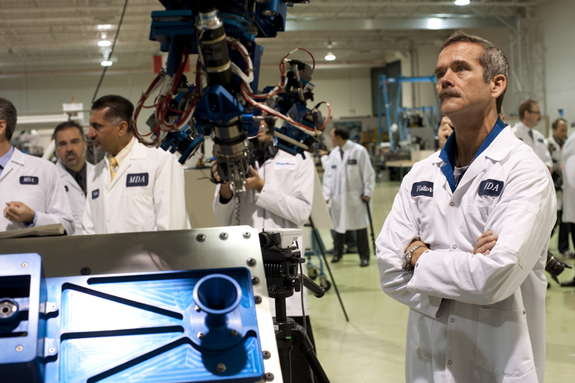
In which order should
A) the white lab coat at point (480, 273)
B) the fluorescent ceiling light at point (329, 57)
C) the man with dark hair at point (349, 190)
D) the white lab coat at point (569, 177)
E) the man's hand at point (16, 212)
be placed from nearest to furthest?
the white lab coat at point (480, 273) → the man's hand at point (16, 212) → the white lab coat at point (569, 177) → the man with dark hair at point (349, 190) → the fluorescent ceiling light at point (329, 57)

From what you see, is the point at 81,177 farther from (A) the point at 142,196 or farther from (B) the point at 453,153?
(B) the point at 453,153

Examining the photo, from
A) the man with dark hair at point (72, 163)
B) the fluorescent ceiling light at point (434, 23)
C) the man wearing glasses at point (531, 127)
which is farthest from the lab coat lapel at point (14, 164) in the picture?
the fluorescent ceiling light at point (434, 23)

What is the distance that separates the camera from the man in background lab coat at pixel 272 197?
234 centimetres

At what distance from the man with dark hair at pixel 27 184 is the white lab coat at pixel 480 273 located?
156 centimetres

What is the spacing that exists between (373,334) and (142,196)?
201cm

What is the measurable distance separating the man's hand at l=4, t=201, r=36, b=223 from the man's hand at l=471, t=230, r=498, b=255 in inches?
68.5

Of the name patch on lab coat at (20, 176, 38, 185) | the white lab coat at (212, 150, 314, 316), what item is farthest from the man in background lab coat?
the name patch on lab coat at (20, 176, 38, 185)

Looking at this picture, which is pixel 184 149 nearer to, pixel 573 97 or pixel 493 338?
pixel 493 338

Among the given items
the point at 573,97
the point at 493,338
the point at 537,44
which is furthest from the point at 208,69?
the point at 537,44

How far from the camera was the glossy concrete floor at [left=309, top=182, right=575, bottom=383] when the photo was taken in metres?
2.98

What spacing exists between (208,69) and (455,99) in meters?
0.77

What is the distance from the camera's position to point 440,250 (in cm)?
146

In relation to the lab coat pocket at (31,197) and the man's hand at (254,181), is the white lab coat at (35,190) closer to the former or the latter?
the lab coat pocket at (31,197)

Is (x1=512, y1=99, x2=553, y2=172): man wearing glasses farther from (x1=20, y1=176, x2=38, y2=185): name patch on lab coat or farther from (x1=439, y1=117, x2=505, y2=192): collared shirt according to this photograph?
(x1=20, y1=176, x2=38, y2=185): name patch on lab coat
